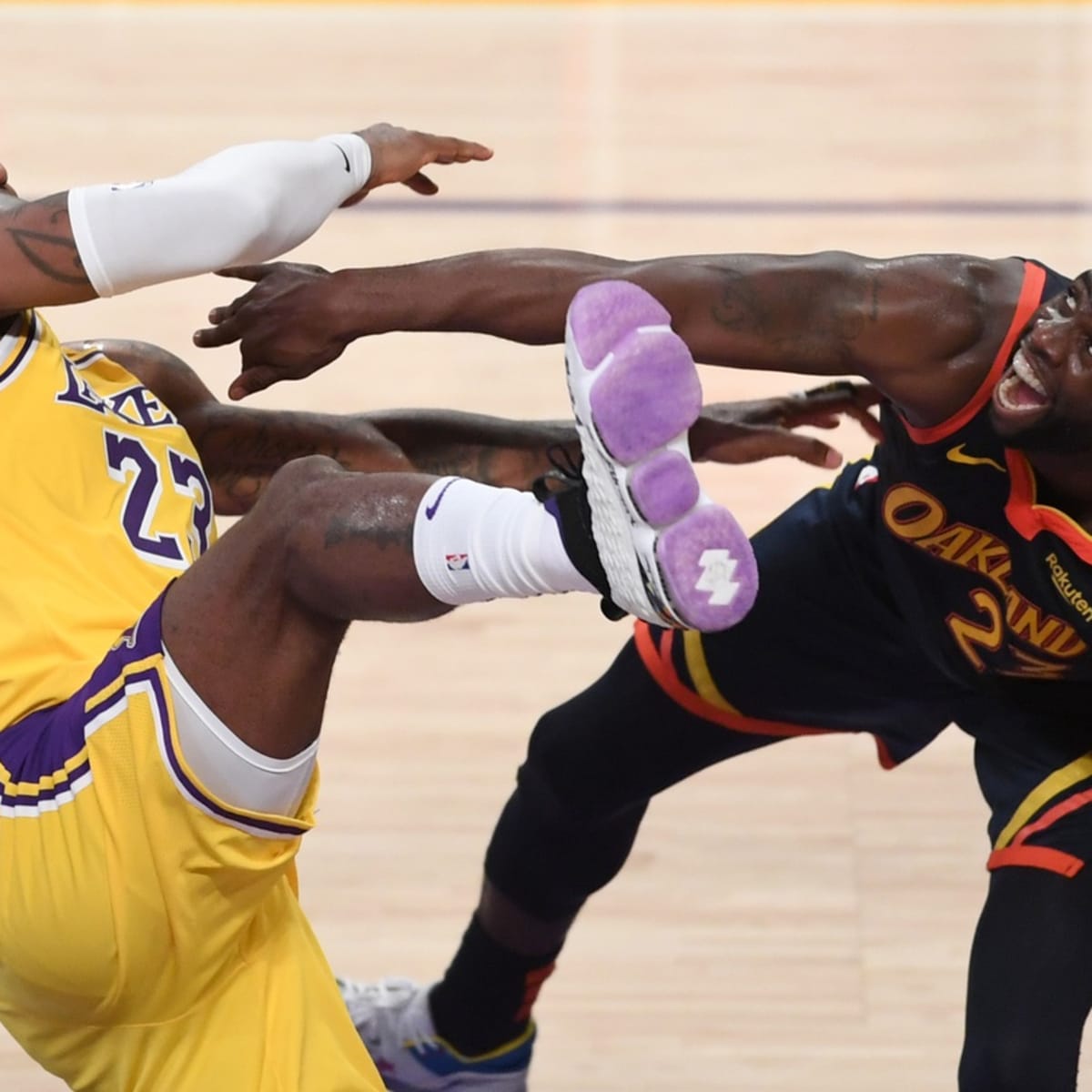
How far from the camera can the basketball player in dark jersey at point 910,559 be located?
204 centimetres

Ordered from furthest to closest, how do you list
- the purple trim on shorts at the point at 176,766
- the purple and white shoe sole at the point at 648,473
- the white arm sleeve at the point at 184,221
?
the white arm sleeve at the point at 184,221 → the purple trim on shorts at the point at 176,766 → the purple and white shoe sole at the point at 648,473

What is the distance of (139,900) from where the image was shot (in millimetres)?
1938

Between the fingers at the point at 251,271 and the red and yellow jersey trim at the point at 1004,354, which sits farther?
the fingers at the point at 251,271

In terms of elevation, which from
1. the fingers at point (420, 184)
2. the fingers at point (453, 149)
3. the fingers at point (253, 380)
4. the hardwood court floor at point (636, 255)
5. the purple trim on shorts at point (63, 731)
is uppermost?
the fingers at point (453, 149)

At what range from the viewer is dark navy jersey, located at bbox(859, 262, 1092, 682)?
6.87ft

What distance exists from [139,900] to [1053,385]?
1.06 metres

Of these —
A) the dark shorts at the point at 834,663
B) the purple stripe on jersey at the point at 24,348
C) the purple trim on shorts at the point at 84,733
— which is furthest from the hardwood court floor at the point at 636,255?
the purple stripe on jersey at the point at 24,348

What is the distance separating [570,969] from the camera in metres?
2.96

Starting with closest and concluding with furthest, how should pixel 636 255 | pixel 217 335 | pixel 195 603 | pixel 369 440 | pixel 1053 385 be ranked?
pixel 195 603 → pixel 1053 385 → pixel 217 335 → pixel 369 440 → pixel 636 255

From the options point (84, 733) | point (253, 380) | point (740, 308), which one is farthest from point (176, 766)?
point (740, 308)

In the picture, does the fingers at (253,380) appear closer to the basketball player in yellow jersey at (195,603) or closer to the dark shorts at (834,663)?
the basketball player in yellow jersey at (195,603)

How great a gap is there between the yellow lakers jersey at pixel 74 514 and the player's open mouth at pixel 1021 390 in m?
0.92

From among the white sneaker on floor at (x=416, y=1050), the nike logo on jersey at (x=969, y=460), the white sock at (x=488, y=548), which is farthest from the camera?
the white sneaker on floor at (x=416, y=1050)

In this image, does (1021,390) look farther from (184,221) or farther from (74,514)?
(74,514)
